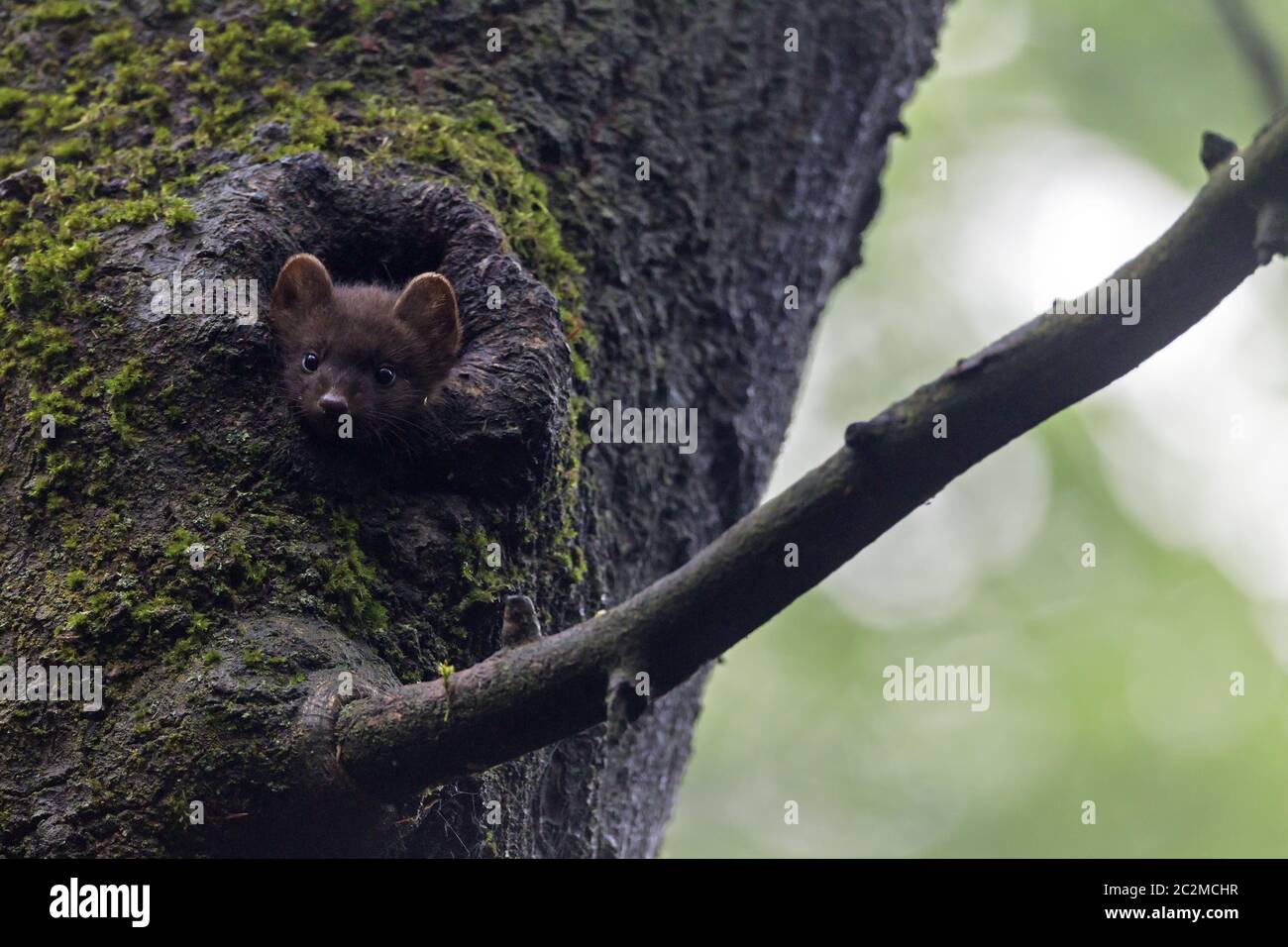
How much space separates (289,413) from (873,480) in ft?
5.55

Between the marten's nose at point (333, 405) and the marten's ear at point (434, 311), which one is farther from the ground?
the marten's ear at point (434, 311)

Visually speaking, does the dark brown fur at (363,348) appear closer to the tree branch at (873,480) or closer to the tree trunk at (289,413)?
the tree trunk at (289,413)

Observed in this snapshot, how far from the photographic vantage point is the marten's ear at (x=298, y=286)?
3.81 m

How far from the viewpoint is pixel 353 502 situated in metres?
3.46

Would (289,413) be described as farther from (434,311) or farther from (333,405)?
(434,311)

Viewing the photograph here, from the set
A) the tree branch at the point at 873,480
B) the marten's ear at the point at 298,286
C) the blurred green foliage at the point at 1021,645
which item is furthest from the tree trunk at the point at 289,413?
the blurred green foliage at the point at 1021,645

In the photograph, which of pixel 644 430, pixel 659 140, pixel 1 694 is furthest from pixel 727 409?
pixel 1 694

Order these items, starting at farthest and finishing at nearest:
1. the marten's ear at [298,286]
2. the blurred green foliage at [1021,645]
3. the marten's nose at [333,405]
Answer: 1. the blurred green foliage at [1021,645]
2. the marten's ear at [298,286]
3. the marten's nose at [333,405]

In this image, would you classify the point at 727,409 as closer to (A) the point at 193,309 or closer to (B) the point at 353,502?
(B) the point at 353,502

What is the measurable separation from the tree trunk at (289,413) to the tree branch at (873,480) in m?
0.60

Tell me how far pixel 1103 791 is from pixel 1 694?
953 centimetres

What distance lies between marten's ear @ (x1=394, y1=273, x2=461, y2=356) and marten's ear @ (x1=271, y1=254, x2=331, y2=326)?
→ 0.28m

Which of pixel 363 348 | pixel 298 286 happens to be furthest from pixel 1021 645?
pixel 298 286

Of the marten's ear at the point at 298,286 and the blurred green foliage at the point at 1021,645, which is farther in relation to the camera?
the blurred green foliage at the point at 1021,645
